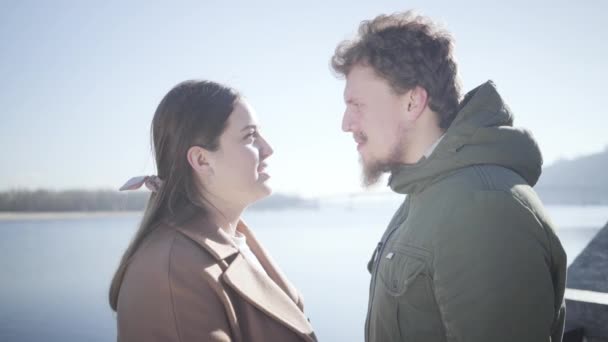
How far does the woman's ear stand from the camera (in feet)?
6.54

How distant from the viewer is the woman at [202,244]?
5.13 feet

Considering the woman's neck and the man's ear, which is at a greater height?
the man's ear

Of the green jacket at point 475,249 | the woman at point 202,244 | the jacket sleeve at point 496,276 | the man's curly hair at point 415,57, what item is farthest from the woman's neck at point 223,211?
the jacket sleeve at point 496,276

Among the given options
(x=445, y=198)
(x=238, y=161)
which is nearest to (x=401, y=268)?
(x=445, y=198)

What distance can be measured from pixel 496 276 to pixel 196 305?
1.09 meters

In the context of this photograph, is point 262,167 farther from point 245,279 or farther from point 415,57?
point 415,57

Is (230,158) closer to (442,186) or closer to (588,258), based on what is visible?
(442,186)

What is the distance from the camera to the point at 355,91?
80.4 inches

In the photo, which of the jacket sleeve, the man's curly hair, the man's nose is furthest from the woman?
the jacket sleeve

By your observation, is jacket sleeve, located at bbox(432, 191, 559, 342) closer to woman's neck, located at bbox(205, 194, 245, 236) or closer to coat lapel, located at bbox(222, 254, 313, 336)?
coat lapel, located at bbox(222, 254, 313, 336)

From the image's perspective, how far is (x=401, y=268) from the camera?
1.52m

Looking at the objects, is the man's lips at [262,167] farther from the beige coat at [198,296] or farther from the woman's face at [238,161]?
the beige coat at [198,296]

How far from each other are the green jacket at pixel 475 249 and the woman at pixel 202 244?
0.54 metres

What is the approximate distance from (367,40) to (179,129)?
1.03m
